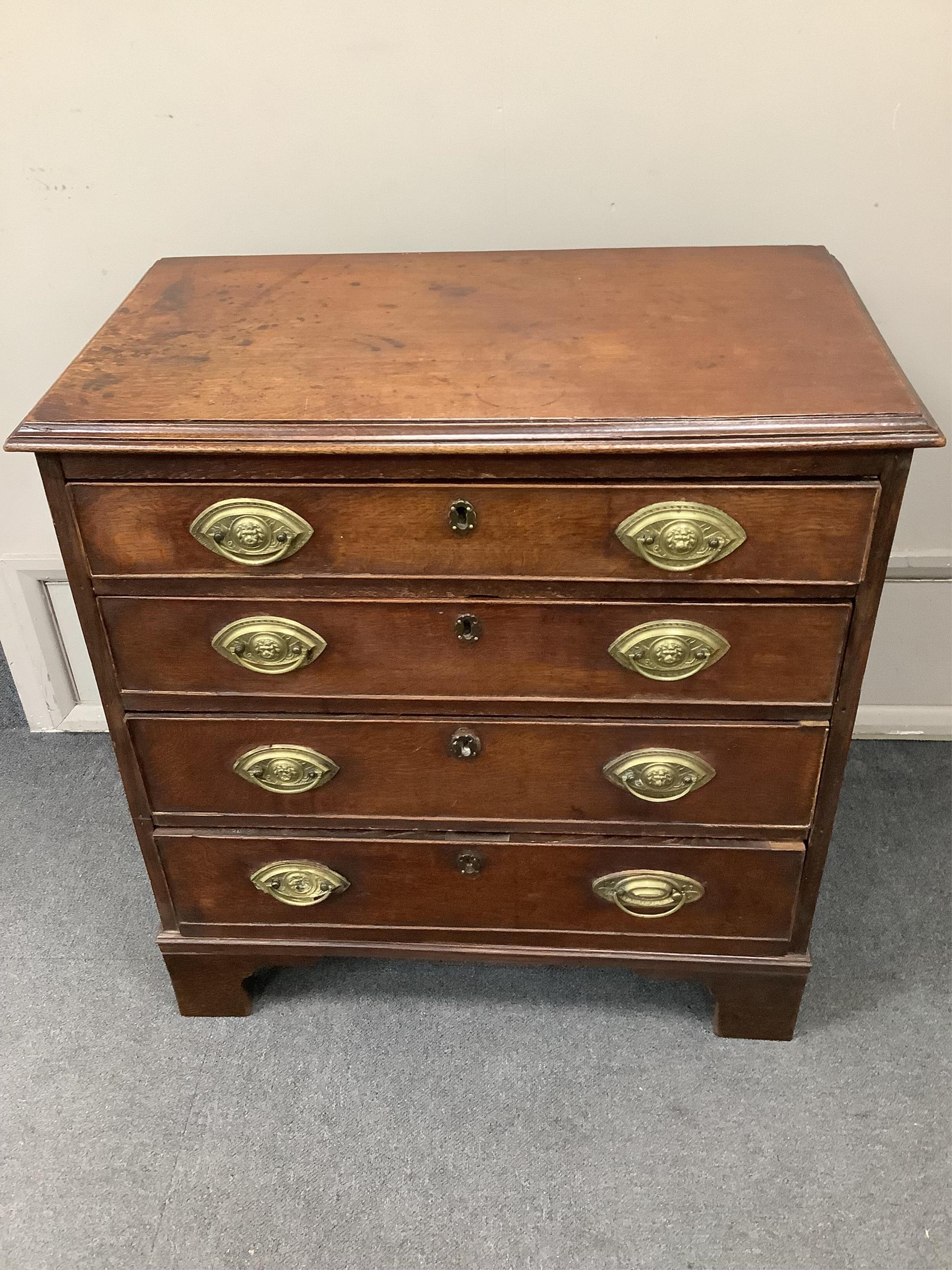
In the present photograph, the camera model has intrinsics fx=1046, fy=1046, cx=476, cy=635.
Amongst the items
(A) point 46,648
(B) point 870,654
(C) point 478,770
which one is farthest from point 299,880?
(B) point 870,654

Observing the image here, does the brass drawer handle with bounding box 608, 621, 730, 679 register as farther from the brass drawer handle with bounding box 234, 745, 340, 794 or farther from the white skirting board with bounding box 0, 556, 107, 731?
the white skirting board with bounding box 0, 556, 107, 731

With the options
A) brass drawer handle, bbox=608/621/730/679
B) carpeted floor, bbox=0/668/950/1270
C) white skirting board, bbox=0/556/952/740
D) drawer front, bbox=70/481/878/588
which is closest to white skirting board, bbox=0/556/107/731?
white skirting board, bbox=0/556/952/740

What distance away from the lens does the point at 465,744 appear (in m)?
1.26

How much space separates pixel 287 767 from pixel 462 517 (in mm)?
421

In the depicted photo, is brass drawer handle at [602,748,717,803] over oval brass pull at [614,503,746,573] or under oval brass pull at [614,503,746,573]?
under

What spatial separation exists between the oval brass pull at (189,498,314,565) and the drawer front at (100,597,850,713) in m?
0.07

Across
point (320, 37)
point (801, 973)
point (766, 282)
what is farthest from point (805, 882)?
point (320, 37)

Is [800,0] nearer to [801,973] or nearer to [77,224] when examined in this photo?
[77,224]

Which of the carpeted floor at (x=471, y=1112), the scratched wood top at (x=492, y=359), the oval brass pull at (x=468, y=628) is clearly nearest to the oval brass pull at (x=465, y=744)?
the oval brass pull at (x=468, y=628)

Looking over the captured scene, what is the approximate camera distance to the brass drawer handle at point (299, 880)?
1.40 metres

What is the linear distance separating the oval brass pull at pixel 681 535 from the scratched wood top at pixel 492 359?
0.08 m

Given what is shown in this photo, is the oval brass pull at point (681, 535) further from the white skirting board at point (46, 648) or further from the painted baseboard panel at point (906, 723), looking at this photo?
the white skirting board at point (46, 648)

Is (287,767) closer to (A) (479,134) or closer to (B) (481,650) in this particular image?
(B) (481,650)

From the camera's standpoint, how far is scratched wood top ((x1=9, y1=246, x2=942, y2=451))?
1026mm
